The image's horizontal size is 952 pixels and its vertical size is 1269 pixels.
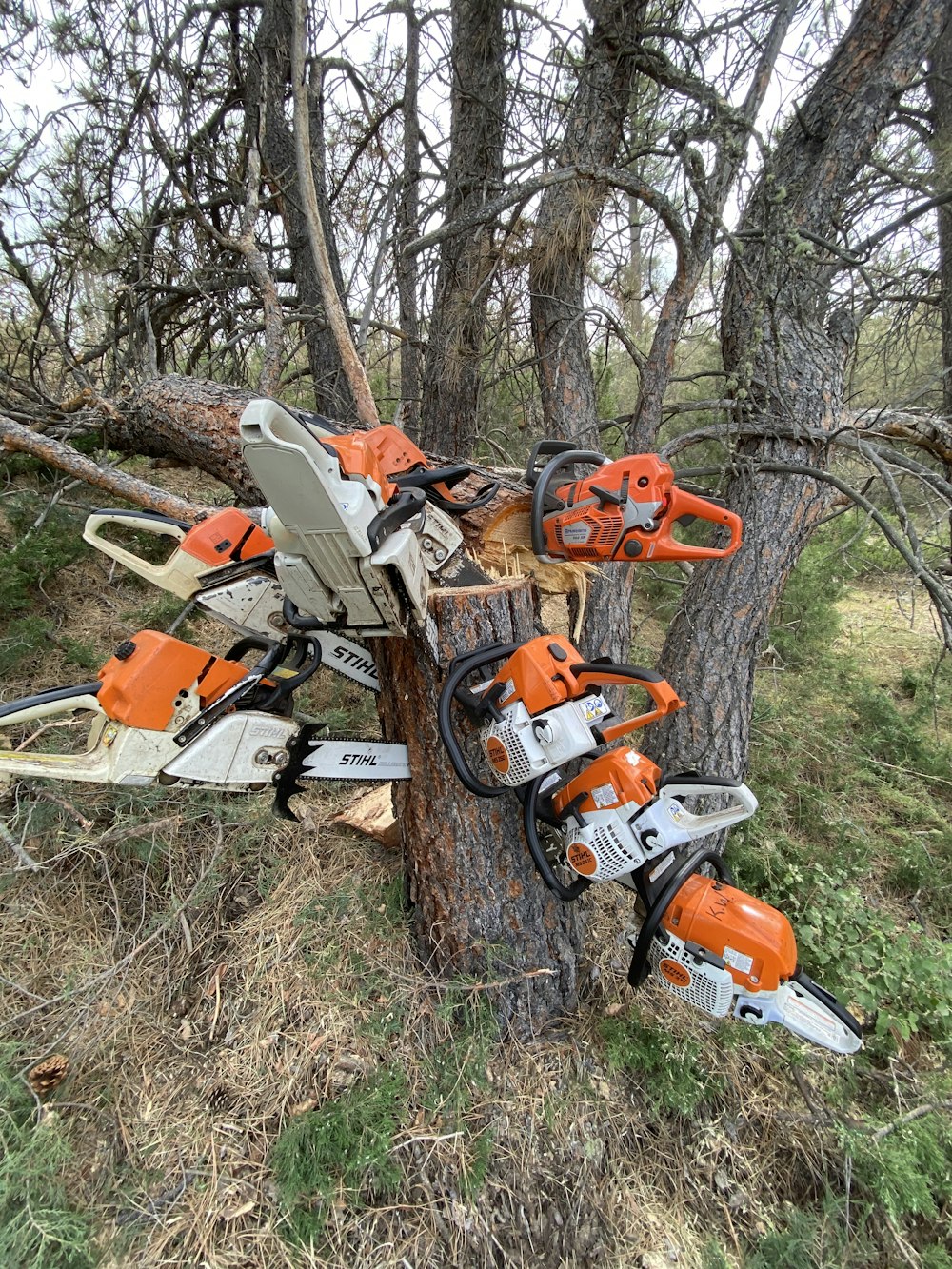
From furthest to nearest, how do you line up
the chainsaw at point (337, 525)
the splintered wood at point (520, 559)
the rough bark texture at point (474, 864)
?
the splintered wood at point (520, 559) → the rough bark texture at point (474, 864) → the chainsaw at point (337, 525)

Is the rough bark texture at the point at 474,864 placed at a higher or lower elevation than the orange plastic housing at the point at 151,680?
lower

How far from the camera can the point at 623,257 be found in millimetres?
3438

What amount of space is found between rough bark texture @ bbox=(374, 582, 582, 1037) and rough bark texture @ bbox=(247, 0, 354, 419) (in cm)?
251

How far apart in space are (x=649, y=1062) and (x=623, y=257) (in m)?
3.81

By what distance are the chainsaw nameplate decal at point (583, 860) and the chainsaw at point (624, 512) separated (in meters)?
0.90

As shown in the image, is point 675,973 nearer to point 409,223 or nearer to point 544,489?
point 544,489

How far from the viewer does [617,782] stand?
5.51 ft

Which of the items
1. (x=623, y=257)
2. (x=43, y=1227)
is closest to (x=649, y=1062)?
(x=43, y=1227)

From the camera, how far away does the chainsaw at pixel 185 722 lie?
1.50 m

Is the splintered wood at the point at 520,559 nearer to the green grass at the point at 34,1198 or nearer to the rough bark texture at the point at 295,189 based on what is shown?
the green grass at the point at 34,1198

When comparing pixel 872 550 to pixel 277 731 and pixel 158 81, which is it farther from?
pixel 158 81

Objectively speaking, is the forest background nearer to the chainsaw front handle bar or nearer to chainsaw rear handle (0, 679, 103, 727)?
the chainsaw front handle bar

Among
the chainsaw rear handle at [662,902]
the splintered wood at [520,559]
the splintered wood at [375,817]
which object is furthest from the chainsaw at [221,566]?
the chainsaw rear handle at [662,902]

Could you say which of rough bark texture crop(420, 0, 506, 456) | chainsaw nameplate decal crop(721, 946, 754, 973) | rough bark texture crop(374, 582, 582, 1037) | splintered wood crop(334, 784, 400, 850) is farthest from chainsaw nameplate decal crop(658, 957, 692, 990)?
rough bark texture crop(420, 0, 506, 456)
